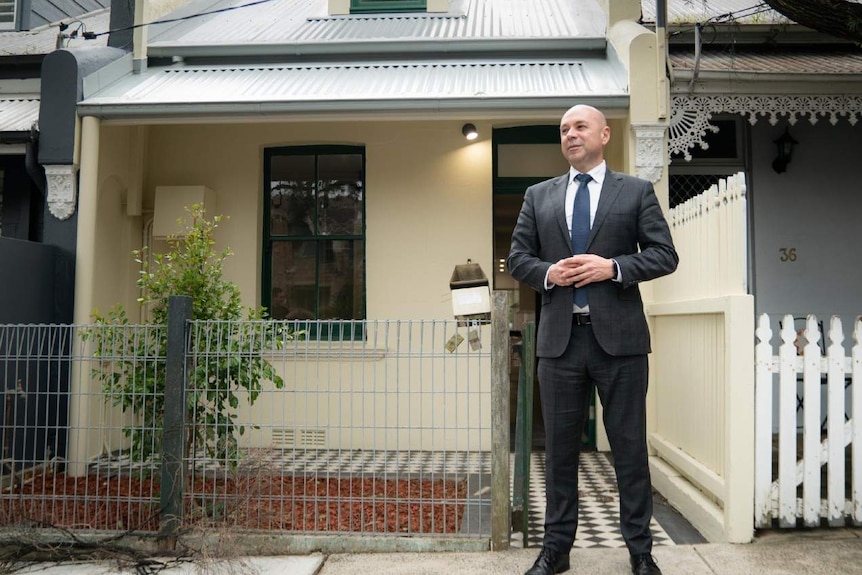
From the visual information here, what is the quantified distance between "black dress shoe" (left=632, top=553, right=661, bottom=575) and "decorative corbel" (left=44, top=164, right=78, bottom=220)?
518cm

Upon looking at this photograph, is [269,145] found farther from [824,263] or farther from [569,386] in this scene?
[824,263]

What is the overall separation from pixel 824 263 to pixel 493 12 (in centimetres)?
450

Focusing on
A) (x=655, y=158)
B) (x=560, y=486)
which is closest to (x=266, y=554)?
(x=560, y=486)

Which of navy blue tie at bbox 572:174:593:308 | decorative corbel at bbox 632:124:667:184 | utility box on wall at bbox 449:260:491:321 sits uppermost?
decorative corbel at bbox 632:124:667:184

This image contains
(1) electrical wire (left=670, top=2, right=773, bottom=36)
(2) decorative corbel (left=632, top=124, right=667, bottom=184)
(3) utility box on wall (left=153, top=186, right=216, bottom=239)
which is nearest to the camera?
(2) decorative corbel (left=632, top=124, right=667, bottom=184)

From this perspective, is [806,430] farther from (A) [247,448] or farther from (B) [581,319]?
(A) [247,448]

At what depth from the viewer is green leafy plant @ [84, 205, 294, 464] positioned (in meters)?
4.11

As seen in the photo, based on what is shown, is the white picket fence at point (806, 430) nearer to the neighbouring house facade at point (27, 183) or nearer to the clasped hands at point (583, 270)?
the clasped hands at point (583, 270)

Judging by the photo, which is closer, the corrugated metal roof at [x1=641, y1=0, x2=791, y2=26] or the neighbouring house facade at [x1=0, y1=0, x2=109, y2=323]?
the neighbouring house facade at [x1=0, y1=0, x2=109, y2=323]

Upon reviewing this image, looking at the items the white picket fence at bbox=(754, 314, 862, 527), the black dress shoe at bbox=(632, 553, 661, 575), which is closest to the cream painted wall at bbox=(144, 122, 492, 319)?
the white picket fence at bbox=(754, 314, 862, 527)

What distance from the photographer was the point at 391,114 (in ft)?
19.2

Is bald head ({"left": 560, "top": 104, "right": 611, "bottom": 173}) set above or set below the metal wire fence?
above

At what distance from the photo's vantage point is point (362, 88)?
20.0ft

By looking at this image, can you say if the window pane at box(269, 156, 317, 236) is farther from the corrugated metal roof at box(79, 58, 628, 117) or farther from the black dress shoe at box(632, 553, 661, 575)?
the black dress shoe at box(632, 553, 661, 575)
